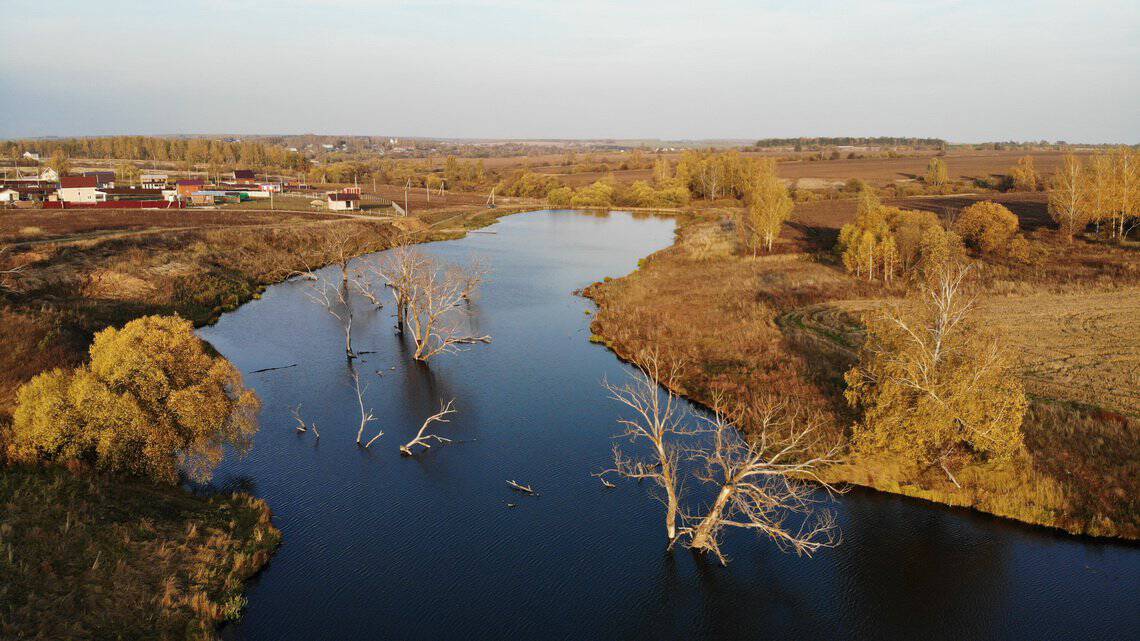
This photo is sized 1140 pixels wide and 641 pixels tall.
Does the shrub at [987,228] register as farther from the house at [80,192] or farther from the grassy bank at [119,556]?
the house at [80,192]

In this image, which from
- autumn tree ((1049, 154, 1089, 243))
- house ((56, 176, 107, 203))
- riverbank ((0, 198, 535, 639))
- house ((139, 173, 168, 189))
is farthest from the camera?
house ((139, 173, 168, 189))

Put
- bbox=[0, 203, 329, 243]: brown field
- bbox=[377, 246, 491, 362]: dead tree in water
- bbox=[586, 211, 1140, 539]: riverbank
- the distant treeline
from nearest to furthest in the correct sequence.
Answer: bbox=[586, 211, 1140, 539]: riverbank → bbox=[377, 246, 491, 362]: dead tree in water → bbox=[0, 203, 329, 243]: brown field → the distant treeline

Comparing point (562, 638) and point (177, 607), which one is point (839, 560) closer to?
point (562, 638)

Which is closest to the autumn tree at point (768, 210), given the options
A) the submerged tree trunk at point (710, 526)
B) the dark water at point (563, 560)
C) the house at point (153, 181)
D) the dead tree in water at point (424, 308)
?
the dead tree in water at point (424, 308)

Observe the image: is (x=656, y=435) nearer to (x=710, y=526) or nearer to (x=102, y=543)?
(x=710, y=526)

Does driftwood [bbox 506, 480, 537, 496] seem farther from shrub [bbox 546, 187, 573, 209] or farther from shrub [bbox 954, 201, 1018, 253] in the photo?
shrub [bbox 546, 187, 573, 209]

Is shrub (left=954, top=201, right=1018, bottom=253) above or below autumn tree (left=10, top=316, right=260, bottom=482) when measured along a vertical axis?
above

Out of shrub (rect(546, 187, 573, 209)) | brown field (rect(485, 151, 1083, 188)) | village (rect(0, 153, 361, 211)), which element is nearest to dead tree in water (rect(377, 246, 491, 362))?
village (rect(0, 153, 361, 211))
